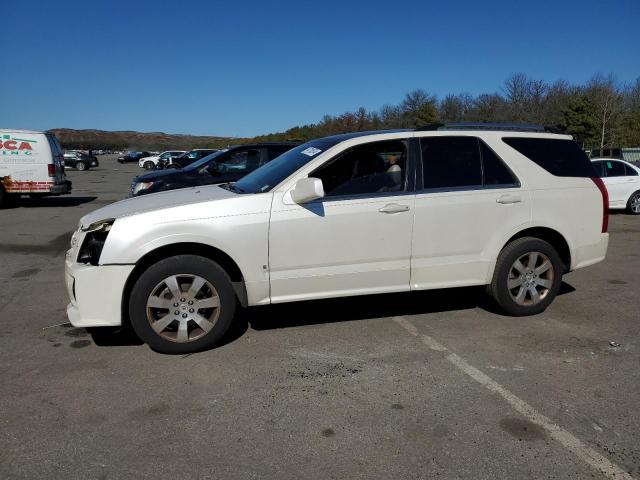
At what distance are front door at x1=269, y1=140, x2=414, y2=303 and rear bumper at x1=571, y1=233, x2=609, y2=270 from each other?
1.86 metres

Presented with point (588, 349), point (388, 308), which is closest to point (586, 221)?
point (588, 349)

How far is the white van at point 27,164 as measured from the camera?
14.1 metres

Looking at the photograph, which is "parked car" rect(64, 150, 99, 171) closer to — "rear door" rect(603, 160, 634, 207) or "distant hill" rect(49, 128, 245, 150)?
"rear door" rect(603, 160, 634, 207)

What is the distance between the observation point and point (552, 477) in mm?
2539

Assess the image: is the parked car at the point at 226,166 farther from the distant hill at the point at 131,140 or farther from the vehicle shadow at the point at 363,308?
the distant hill at the point at 131,140

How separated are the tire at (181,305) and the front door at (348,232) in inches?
17.5

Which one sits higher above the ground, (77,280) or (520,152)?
(520,152)

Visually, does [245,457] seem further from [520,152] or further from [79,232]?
[520,152]

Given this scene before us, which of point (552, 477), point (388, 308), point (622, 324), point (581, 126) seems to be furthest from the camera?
point (581, 126)

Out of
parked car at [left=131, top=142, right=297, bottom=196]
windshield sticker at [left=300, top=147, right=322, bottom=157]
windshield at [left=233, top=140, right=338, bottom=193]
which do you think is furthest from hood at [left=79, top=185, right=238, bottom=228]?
parked car at [left=131, top=142, right=297, bottom=196]

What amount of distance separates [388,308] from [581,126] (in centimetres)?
4980

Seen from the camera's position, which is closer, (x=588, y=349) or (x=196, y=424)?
(x=196, y=424)

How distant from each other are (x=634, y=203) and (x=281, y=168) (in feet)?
39.5

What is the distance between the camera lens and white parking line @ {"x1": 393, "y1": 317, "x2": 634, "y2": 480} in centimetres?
261
